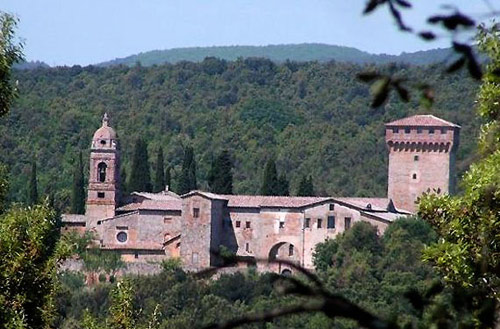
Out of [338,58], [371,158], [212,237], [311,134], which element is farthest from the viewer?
[338,58]

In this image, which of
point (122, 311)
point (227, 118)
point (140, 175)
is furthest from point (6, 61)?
point (227, 118)

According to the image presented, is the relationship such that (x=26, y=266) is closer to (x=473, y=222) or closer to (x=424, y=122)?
(x=473, y=222)

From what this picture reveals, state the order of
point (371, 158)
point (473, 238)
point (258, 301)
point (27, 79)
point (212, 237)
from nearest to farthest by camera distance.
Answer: point (473, 238)
point (258, 301)
point (212, 237)
point (371, 158)
point (27, 79)

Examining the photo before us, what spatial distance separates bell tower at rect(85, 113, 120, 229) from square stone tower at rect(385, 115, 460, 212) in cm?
1039

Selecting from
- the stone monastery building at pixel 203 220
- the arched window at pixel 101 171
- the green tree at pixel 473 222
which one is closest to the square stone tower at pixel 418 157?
the stone monastery building at pixel 203 220

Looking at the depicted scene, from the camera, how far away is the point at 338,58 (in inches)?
7288

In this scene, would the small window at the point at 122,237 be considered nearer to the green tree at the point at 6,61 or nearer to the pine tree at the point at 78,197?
the pine tree at the point at 78,197

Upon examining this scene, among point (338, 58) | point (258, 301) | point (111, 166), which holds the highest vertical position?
point (338, 58)

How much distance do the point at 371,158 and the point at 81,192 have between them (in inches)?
940

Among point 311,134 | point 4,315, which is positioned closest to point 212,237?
point 311,134

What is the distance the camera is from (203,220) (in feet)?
186

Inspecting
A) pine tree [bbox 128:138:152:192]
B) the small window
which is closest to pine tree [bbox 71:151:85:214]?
pine tree [bbox 128:138:152:192]

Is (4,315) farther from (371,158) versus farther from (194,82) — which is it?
(194,82)

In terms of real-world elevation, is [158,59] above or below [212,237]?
above
